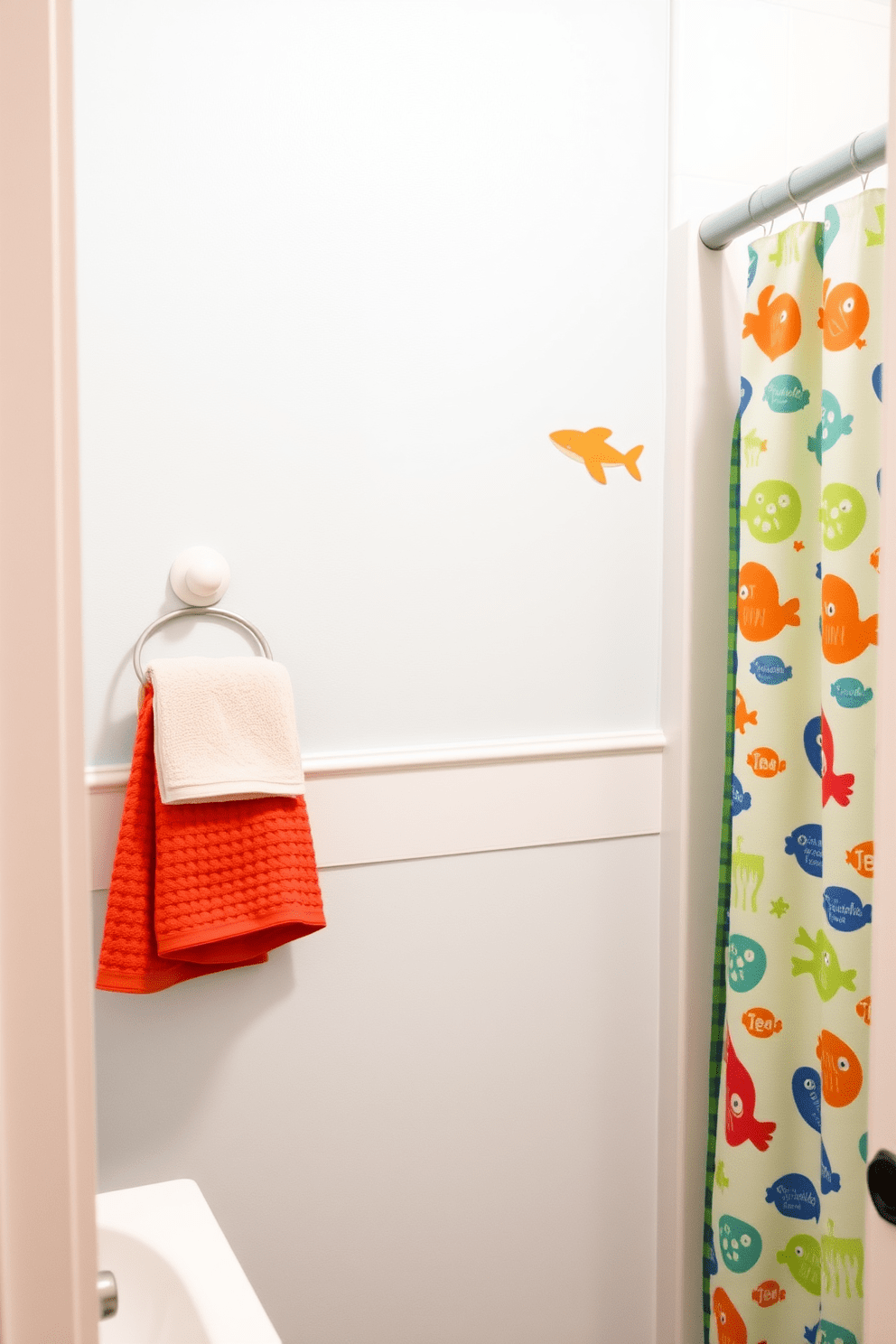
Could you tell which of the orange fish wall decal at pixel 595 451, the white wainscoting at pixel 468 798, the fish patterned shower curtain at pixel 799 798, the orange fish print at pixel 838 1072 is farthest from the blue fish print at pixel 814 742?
the orange fish wall decal at pixel 595 451

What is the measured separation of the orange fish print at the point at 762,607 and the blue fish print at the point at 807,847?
0.28 metres

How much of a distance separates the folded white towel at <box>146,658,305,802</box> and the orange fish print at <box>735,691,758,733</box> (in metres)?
0.63

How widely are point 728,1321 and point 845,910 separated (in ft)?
2.22

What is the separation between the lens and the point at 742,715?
1427 mm

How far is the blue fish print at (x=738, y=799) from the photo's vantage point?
1.42 meters

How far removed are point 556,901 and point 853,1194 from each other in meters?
0.54

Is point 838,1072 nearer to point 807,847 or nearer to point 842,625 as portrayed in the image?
point 807,847

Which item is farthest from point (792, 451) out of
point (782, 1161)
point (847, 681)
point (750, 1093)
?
point (782, 1161)

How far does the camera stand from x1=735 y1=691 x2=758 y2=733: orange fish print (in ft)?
4.64

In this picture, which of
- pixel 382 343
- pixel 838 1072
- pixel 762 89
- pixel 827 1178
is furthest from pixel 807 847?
pixel 762 89

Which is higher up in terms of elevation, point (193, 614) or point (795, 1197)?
point (193, 614)

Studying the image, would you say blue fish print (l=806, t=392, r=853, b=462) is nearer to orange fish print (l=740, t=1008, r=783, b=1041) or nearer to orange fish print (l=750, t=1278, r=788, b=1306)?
orange fish print (l=740, t=1008, r=783, b=1041)

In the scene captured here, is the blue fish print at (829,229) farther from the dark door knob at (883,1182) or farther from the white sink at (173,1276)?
the white sink at (173,1276)

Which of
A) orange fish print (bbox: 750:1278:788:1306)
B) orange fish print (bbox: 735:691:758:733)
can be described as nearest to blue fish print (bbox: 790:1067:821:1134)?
orange fish print (bbox: 750:1278:788:1306)
